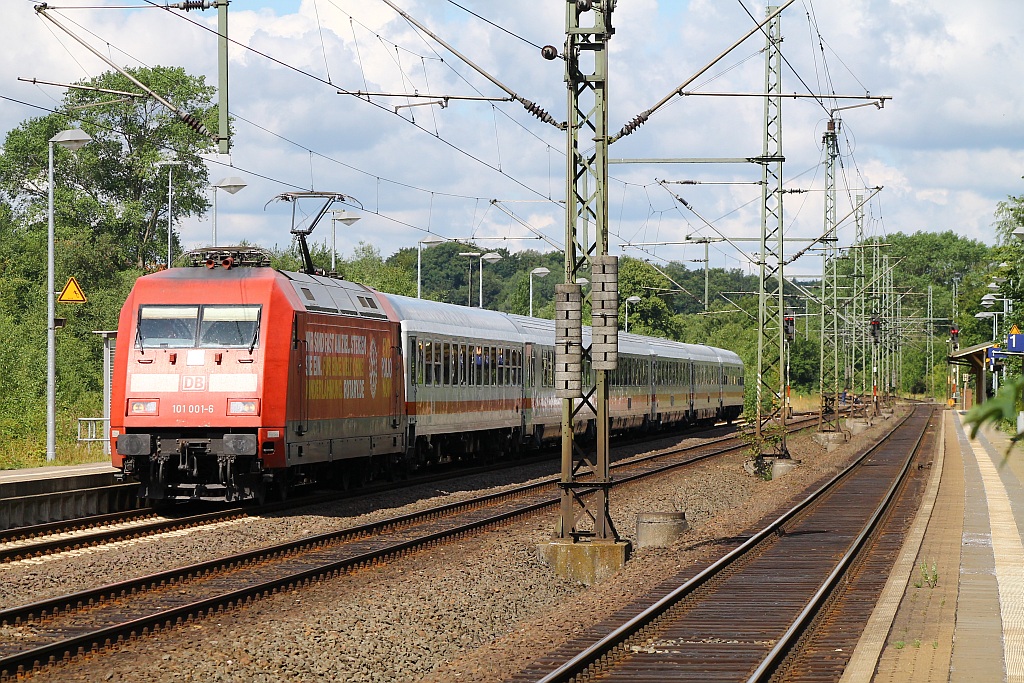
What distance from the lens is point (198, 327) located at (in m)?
20.1

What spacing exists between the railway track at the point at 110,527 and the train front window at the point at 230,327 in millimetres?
2533

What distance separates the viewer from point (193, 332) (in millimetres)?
20062

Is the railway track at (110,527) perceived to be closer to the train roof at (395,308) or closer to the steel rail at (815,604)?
the train roof at (395,308)

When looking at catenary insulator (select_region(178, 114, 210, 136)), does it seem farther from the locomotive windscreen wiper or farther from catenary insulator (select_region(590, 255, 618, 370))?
catenary insulator (select_region(590, 255, 618, 370))

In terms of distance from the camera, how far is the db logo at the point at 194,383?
19781 mm

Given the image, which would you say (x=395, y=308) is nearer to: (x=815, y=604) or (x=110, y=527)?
(x=110, y=527)

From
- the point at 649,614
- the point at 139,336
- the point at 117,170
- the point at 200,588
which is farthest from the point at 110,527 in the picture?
the point at 117,170

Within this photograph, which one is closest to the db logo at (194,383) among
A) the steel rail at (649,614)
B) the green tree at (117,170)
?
the steel rail at (649,614)

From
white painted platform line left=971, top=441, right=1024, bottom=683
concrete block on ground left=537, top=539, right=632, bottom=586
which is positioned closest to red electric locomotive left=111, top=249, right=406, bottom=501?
concrete block on ground left=537, top=539, right=632, bottom=586

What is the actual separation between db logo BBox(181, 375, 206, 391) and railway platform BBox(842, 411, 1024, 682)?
31.8 ft

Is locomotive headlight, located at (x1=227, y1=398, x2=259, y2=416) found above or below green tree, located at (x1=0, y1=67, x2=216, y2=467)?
below

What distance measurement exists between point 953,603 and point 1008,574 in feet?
8.03

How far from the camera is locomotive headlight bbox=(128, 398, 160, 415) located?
19812 mm

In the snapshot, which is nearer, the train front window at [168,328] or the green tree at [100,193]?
the train front window at [168,328]
